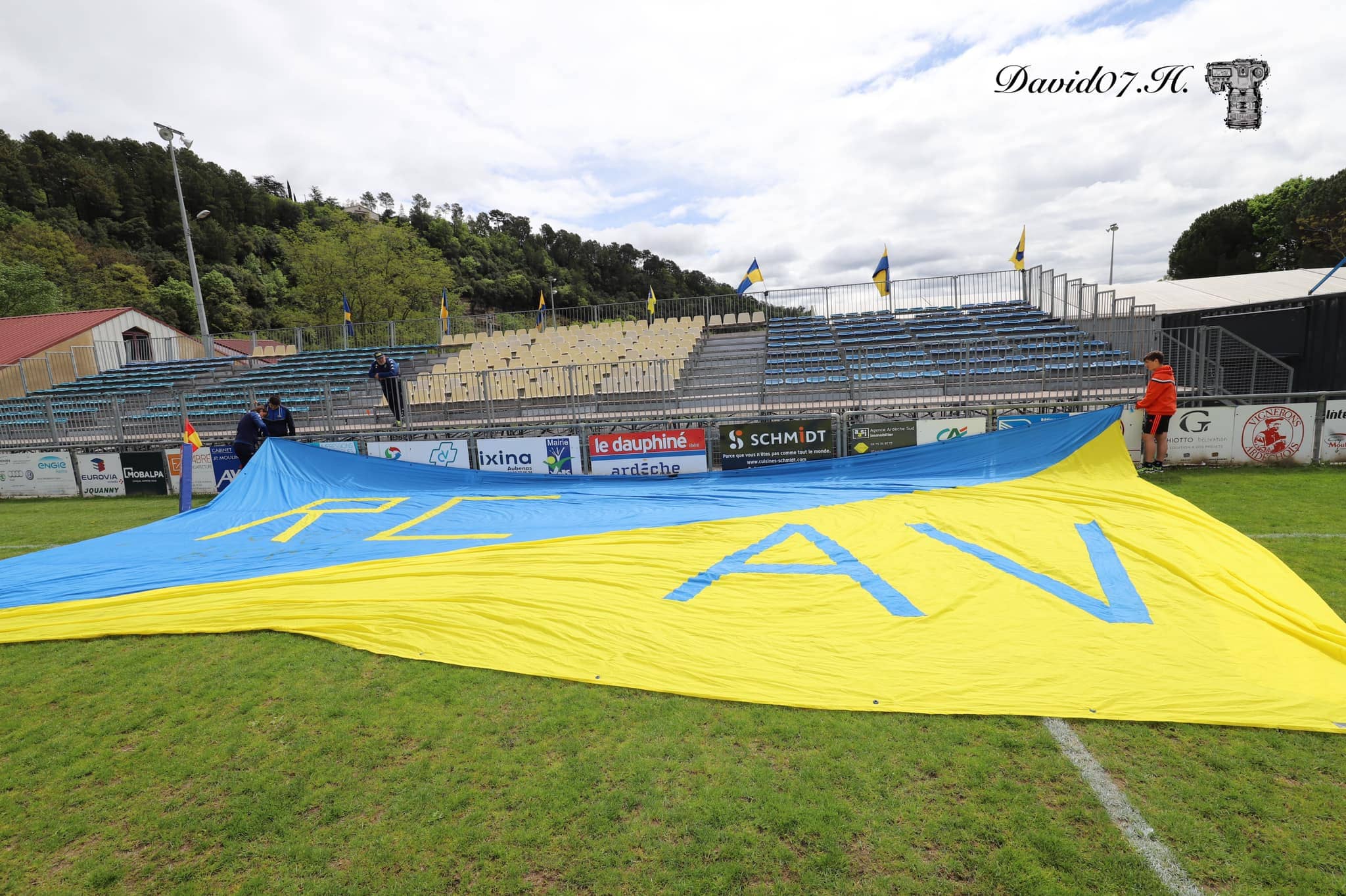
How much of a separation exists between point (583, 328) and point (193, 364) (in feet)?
52.9

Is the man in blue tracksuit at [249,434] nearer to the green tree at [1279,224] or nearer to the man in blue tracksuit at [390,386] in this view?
the man in blue tracksuit at [390,386]

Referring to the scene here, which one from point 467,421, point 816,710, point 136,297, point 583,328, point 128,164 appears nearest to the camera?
point 816,710

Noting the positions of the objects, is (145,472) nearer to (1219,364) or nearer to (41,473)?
(41,473)

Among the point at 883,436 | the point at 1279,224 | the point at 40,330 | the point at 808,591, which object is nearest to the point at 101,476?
the point at 808,591

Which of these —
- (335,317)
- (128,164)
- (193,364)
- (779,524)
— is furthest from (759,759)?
(128,164)

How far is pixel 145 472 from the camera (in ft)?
46.4

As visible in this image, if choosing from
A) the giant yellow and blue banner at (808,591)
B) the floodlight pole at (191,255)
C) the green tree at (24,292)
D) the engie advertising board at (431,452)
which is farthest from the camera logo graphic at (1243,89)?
the green tree at (24,292)

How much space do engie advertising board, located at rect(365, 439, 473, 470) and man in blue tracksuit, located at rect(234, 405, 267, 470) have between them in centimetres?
226

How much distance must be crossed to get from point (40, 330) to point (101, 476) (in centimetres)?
2730

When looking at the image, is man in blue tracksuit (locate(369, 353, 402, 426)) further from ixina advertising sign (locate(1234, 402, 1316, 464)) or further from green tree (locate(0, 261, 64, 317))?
green tree (locate(0, 261, 64, 317))

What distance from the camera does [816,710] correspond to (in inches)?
148

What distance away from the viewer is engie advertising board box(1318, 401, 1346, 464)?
10.4m

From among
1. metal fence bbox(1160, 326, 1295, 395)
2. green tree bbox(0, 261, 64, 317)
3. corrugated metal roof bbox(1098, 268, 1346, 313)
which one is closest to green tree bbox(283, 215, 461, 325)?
green tree bbox(0, 261, 64, 317)

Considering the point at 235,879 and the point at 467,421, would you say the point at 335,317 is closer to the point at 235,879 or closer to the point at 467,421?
the point at 467,421
